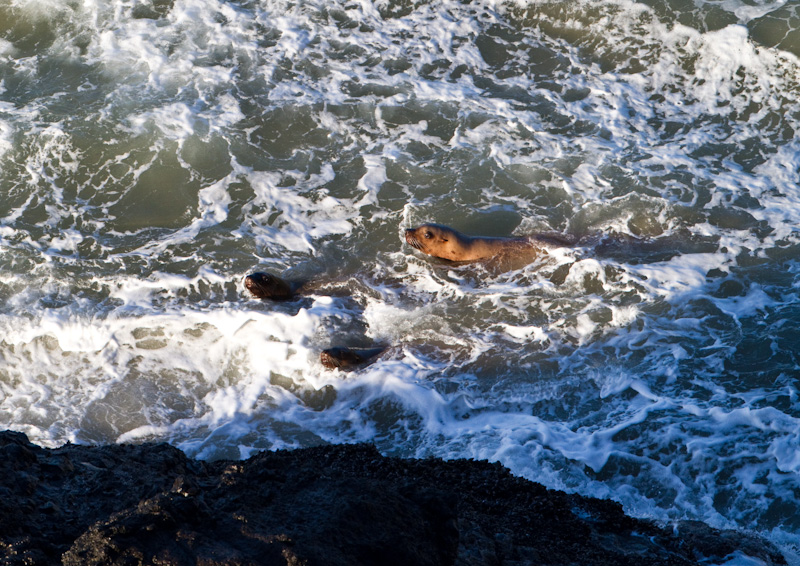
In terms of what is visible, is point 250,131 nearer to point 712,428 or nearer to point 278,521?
point 712,428

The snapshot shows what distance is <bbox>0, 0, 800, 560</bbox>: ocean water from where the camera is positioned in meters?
6.30

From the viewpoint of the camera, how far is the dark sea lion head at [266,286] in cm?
777

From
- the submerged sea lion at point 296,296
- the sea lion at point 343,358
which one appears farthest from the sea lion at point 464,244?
the sea lion at point 343,358

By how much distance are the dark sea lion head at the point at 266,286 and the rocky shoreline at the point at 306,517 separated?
9.42 feet

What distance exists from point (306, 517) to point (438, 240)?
16.5 feet

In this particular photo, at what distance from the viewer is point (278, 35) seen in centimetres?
1186

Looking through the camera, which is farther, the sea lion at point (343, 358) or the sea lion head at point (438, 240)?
the sea lion head at point (438, 240)

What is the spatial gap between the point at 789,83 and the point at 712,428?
6486 millimetres

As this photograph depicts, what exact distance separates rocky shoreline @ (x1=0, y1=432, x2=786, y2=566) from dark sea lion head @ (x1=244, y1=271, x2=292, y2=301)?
113 inches

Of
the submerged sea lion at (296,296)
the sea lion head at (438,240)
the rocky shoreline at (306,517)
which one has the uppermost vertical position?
the rocky shoreline at (306,517)

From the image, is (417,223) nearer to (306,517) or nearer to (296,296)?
(296,296)

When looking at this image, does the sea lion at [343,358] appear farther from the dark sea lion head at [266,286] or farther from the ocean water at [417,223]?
the dark sea lion head at [266,286]

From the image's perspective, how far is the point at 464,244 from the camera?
816cm

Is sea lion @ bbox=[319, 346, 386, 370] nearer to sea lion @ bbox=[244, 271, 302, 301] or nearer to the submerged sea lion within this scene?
the submerged sea lion
